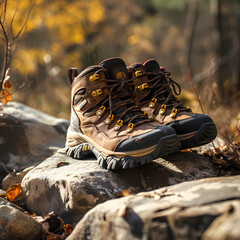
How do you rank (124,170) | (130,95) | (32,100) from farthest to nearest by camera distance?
(32,100)
(130,95)
(124,170)

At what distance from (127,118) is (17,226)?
930 mm

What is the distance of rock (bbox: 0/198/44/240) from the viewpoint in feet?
5.28

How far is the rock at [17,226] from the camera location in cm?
161

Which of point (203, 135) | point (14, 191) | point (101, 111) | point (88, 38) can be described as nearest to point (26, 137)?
Result: point (14, 191)

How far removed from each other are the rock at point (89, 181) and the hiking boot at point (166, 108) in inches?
7.3

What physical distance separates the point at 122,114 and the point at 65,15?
34.6ft

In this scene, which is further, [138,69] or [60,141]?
[60,141]

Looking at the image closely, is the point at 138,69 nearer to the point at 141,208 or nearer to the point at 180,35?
the point at 141,208

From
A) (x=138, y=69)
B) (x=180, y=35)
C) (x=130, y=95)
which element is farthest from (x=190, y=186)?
(x=180, y=35)

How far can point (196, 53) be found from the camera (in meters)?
21.0

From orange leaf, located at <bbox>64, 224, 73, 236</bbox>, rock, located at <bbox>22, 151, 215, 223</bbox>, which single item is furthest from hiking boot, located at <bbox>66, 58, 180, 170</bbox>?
orange leaf, located at <bbox>64, 224, 73, 236</bbox>

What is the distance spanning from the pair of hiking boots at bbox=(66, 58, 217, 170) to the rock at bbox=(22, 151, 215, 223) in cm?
11

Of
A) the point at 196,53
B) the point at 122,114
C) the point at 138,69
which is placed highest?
the point at 138,69

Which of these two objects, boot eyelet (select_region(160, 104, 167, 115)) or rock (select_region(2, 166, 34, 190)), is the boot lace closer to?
boot eyelet (select_region(160, 104, 167, 115))
